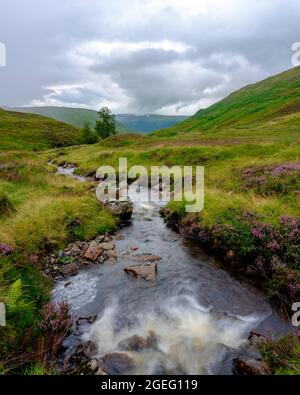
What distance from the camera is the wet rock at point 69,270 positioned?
924 centimetres

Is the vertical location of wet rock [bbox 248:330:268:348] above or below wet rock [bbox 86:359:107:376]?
above

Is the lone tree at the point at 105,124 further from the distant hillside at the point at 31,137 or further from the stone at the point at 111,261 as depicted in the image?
the stone at the point at 111,261

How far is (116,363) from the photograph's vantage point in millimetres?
5672

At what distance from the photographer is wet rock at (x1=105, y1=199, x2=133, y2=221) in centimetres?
1485

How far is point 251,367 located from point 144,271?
4.72 metres

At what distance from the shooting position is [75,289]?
27.6 ft

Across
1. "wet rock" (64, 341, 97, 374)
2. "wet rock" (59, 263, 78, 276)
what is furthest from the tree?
"wet rock" (64, 341, 97, 374)

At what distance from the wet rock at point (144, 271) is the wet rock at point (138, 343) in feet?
8.30

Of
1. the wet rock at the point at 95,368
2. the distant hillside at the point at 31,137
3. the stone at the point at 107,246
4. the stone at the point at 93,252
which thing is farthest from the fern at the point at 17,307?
the distant hillside at the point at 31,137

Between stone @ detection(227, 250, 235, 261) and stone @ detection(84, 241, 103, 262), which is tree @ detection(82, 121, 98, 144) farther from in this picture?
stone @ detection(227, 250, 235, 261)

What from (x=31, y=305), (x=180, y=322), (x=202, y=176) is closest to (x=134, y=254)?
(x=180, y=322)

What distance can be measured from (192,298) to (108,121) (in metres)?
108

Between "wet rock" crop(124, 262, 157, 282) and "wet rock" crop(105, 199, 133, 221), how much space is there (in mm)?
5547

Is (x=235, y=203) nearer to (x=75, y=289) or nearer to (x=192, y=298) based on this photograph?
(x=192, y=298)
